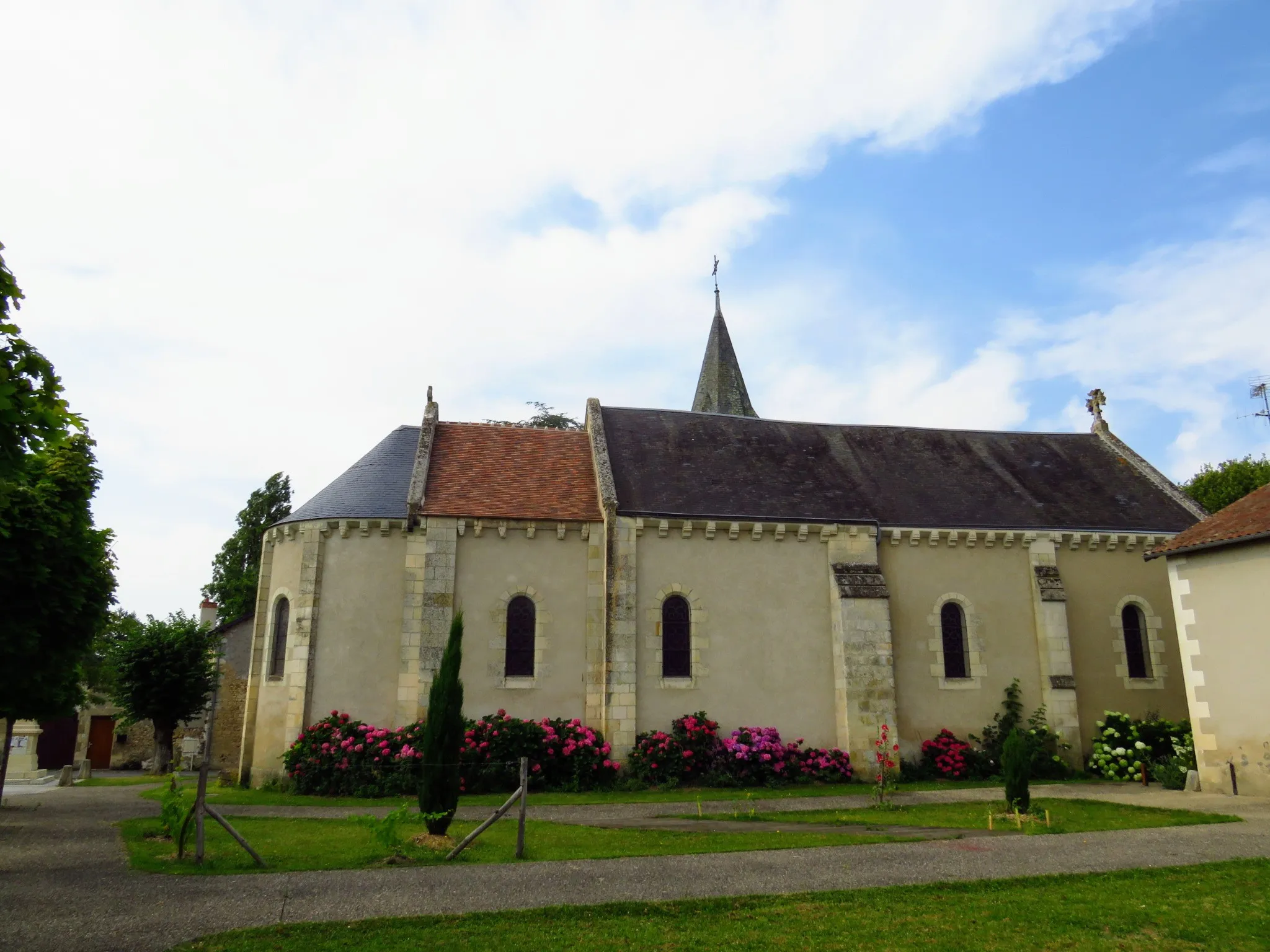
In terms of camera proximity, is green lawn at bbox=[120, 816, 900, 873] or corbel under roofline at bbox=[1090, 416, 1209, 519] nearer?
green lawn at bbox=[120, 816, 900, 873]

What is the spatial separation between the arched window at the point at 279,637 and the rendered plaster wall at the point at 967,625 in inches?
520

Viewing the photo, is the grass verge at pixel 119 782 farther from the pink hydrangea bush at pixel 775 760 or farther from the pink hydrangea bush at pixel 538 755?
the pink hydrangea bush at pixel 775 760

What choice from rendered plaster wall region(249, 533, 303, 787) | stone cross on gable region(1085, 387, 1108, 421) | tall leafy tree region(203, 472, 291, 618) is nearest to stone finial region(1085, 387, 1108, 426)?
stone cross on gable region(1085, 387, 1108, 421)

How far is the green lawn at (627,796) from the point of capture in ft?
51.6

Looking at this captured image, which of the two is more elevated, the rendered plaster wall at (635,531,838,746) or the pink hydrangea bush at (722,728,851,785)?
the rendered plaster wall at (635,531,838,746)

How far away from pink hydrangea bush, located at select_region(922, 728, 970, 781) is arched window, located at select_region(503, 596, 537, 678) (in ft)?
28.2

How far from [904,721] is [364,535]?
40.2 ft

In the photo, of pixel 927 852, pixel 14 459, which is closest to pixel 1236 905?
pixel 927 852

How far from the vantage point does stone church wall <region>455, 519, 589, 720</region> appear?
18234mm

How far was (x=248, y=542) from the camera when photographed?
42.5m

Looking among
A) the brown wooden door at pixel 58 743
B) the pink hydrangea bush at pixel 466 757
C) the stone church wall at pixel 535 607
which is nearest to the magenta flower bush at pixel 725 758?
the pink hydrangea bush at pixel 466 757

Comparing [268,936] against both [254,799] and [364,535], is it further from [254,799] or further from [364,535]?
[364,535]

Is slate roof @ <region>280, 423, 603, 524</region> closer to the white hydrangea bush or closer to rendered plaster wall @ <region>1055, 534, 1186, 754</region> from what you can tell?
rendered plaster wall @ <region>1055, 534, 1186, 754</region>

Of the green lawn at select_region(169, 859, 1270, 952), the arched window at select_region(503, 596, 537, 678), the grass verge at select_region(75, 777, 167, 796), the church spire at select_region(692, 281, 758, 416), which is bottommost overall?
the grass verge at select_region(75, 777, 167, 796)
